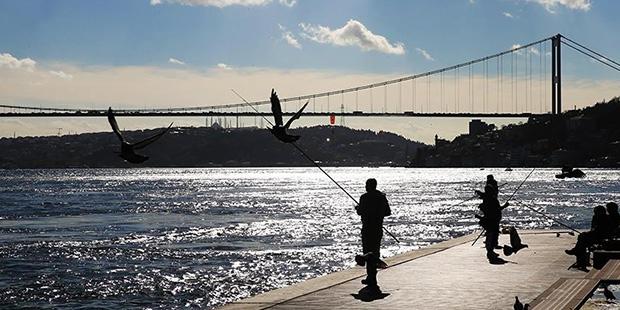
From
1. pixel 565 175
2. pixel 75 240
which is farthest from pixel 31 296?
pixel 565 175

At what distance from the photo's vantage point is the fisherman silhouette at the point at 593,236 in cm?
1376

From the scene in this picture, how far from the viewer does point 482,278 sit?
12812 millimetres

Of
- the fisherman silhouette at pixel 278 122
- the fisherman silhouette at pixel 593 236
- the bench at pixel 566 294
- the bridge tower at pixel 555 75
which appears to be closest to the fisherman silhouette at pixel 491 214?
the fisherman silhouette at pixel 593 236

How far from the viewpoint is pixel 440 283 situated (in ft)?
40.3

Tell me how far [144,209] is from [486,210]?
45.0 m

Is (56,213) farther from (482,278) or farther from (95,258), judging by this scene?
(482,278)

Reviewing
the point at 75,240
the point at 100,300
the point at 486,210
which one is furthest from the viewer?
the point at 75,240

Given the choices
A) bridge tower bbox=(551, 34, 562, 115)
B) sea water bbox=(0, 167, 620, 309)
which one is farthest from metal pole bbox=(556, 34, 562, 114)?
sea water bbox=(0, 167, 620, 309)

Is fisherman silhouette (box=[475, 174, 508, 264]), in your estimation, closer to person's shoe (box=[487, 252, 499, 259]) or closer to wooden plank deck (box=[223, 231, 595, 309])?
person's shoe (box=[487, 252, 499, 259])

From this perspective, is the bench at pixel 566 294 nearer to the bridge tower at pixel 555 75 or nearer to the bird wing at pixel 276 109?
the bird wing at pixel 276 109

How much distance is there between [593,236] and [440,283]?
331 centimetres

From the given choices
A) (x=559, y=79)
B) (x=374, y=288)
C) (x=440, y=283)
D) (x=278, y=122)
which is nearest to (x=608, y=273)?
(x=440, y=283)

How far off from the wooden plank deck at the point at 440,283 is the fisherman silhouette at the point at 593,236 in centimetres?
33

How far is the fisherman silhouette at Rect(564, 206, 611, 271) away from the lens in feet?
45.1
